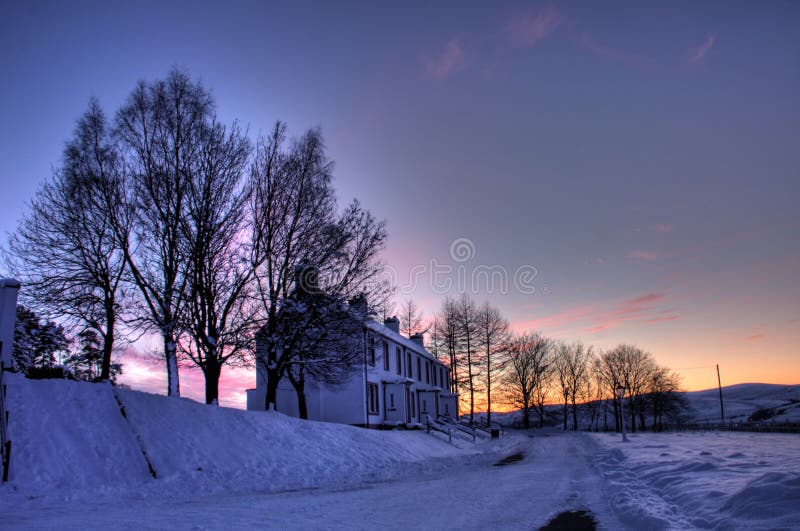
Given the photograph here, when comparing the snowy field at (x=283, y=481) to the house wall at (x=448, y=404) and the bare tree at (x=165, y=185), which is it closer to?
the bare tree at (x=165, y=185)

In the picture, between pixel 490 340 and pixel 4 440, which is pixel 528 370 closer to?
pixel 490 340

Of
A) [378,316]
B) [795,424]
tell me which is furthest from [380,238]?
[795,424]

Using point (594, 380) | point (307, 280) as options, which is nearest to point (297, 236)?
point (307, 280)

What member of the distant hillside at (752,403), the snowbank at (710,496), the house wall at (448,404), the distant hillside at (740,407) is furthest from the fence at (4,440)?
the distant hillside at (752,403)

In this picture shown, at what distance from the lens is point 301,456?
18.3 m

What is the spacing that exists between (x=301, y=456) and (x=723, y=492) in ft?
43.3

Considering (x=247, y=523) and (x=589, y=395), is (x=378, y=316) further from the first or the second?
(x=589, y=395)

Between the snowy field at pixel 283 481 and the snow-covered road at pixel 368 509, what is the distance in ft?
0.12

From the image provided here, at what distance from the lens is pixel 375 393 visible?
1414 inches

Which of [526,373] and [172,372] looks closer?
[172,372]

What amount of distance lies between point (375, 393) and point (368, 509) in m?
26.1

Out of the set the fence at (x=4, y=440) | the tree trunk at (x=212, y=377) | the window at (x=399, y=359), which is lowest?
the fence at (x=4, y=440)

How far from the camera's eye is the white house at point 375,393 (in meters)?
33.2

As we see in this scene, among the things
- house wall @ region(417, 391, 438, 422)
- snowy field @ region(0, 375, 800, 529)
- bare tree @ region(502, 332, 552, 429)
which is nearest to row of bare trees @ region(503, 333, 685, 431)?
bare tree @ region(502, 332, 552, 429)
